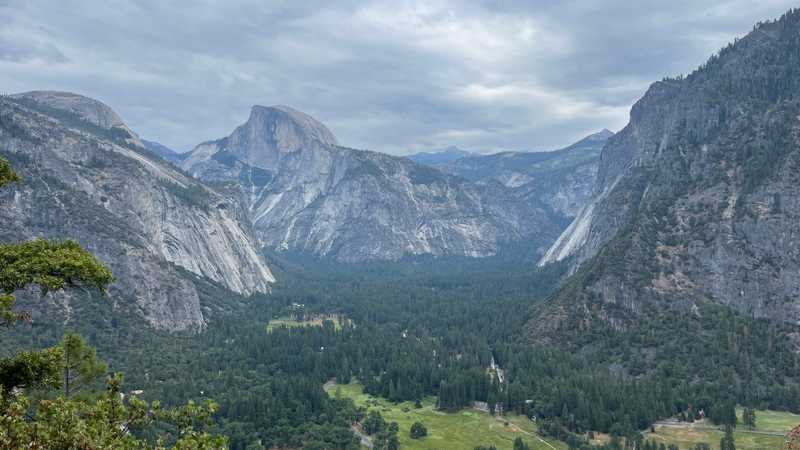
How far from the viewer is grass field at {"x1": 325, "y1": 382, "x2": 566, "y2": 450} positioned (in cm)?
10888

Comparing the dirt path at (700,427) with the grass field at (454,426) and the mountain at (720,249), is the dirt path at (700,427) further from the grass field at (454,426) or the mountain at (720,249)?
the mountain at (720,249)

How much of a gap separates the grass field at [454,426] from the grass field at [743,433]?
20966 mm

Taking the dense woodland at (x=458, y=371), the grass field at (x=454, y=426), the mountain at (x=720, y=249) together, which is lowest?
the grass field at (x=454, y=426)

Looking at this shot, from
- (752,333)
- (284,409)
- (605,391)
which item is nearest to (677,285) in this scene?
(752,333)

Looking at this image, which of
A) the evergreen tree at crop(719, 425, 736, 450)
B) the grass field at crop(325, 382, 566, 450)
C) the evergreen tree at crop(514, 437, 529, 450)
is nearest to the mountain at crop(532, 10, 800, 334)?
the grass field at crop(325, 382, 566, 450)

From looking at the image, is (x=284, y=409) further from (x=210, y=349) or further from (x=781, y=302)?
(x=781, y=302)

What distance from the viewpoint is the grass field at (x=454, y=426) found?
10888cm

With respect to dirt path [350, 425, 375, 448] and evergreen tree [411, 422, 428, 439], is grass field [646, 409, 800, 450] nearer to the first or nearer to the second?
evergreen tree [411, 422, 428, 439]

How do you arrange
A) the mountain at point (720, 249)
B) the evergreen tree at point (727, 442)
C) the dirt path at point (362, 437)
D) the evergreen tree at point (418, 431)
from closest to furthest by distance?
the evergreen tree at point (727, 442) → the dirt path at point (362, 437) → the evergreen tree at point (418, 431) → the mountain at point (720, 249)

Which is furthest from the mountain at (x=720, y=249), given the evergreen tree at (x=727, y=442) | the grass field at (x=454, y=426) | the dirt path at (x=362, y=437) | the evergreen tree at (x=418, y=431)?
the dirt path at (x=362, y=437)

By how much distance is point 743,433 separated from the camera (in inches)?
4272

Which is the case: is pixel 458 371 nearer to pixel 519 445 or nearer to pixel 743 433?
pixel 519 445

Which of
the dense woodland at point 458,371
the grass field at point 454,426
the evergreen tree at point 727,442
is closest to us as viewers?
the evergreen tree at point 727,442

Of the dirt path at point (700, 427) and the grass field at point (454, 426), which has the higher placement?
the dirt path at point (700, 427)
